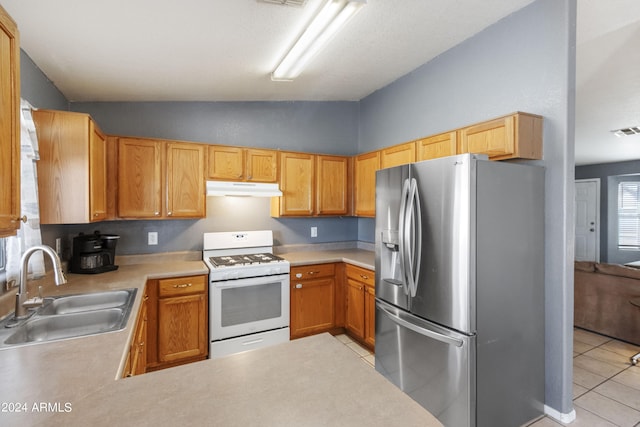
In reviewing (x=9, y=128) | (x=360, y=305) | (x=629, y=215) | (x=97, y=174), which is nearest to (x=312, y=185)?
(x=360, y=305)

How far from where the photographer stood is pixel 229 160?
333cm

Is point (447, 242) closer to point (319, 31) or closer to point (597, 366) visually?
point (319, 31)

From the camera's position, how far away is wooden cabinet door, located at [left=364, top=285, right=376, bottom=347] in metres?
3.10

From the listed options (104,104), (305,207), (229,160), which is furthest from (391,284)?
(104,104)

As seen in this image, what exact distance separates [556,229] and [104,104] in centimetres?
411

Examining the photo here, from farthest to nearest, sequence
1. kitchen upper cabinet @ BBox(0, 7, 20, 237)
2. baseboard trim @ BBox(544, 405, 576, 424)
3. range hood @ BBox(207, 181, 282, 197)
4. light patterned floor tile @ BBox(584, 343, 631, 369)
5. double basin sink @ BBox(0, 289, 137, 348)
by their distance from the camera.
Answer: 1. range hood @ BBox(207, 181, 282, 197)
2. light patterned floor tile @ BBox(584, 343, 631, 369)
3. baseboard trim @ BBox(544, 405, 576, 424)
4. double basin sink @ BBox(0, 289, 137, 348)
5. kitchen upper cabinet @ BBox(0, 7, 20, 237)

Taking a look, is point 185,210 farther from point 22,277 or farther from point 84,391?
point 84,391

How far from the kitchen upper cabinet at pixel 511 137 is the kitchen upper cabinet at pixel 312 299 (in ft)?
6.55

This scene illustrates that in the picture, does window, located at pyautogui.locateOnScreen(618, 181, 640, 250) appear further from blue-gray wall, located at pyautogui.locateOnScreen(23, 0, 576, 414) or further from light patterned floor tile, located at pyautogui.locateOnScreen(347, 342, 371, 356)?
light patterned floor tile, located at pyautogui.locateOnScreen(347, 342, 371, 356)

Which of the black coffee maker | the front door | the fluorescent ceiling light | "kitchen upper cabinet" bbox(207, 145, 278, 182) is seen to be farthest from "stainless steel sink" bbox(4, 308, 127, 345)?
the front door

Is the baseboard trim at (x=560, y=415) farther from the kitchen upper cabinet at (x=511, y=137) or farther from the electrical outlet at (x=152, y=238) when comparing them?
the electrical outlet at (x=152, y=238)

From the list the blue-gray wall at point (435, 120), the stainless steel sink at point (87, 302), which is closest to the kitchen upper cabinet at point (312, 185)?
the blue-gray wall at point (435, 120)

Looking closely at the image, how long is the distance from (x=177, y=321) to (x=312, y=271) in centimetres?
139

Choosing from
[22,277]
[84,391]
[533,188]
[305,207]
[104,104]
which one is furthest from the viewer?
[305,207]
